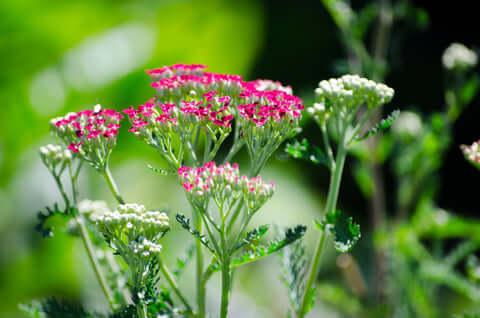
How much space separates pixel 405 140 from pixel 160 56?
2202 millimetres

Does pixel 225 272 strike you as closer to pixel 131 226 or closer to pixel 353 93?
pixel 131 226

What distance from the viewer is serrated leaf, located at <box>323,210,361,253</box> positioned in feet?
1.88

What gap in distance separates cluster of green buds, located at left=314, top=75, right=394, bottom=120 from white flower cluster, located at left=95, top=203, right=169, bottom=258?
0.28 meters

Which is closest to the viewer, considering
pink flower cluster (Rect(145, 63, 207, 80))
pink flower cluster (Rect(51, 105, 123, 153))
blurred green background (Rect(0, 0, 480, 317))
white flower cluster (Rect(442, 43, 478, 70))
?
pink flower cluster (Rect(51, 105, 123, 153))

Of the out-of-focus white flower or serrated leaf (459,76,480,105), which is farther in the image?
the out-of-focus white flower

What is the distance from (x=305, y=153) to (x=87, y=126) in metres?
A: 0.30

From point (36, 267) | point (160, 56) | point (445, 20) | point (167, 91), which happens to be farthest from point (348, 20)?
point (36, 267)

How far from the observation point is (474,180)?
9.29 ft

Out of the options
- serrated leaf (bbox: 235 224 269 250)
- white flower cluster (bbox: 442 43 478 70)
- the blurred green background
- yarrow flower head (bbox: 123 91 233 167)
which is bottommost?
serrated leaf (bbox: 235 224 269 250)

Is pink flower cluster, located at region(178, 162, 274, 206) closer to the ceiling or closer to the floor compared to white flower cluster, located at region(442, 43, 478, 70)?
closer to the floor

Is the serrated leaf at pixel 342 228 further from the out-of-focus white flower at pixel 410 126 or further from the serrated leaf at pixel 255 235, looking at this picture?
the out-of-focus white flower at pixel 410 126

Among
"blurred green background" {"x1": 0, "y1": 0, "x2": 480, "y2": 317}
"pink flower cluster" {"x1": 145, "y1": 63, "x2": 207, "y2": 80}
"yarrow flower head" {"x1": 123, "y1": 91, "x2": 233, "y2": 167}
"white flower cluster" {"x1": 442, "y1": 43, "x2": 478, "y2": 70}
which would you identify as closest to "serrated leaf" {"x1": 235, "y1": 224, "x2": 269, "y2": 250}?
"yarrow flower head" {"x1": 123, "y1": 91, "x2": 233, "y2": 167}

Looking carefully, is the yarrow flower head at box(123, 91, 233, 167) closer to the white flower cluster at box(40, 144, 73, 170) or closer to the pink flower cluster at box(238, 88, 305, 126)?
the pink flower cluster at box(238, 88, 305, 126)

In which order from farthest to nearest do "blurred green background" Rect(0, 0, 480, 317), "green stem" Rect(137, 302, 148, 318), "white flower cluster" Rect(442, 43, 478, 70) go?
"blurred green background" Rect(0, 0, 480, 317) → "white flower cluster" Rect(442, 43, 478, 70) → "green stem" Rect(137, 302, 148, 318)
